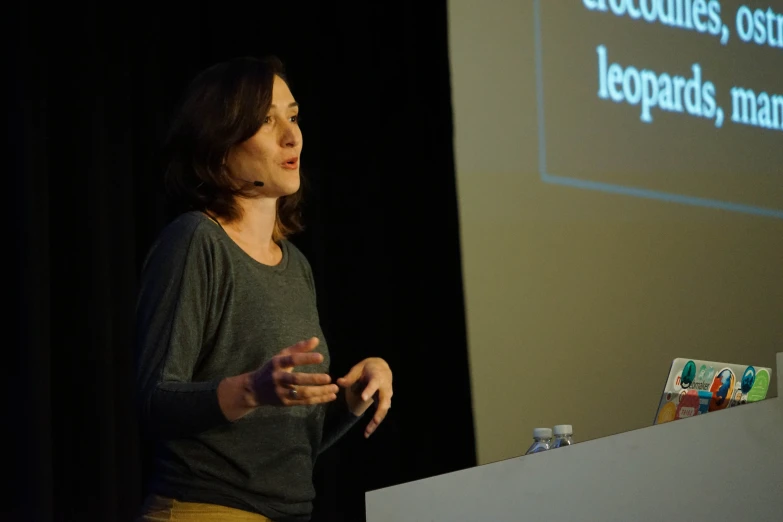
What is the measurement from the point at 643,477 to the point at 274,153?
40.8 inches

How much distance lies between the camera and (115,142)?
8.76ft

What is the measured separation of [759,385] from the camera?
174cm

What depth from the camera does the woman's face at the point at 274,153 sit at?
178 cm

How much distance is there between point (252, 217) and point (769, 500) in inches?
38.4

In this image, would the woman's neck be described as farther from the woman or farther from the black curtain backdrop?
the black curtain backdrop

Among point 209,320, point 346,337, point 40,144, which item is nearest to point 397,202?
point 346,337

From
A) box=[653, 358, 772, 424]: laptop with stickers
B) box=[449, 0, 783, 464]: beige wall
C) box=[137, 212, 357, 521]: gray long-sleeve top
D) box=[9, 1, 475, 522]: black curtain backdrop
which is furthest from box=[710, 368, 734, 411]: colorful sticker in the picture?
box=[9, 1, 475, 522]: black curtain backdrop

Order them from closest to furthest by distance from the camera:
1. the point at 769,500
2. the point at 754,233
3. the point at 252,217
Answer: the point at 769,500 < the point at 252,217 < the point at 754,233

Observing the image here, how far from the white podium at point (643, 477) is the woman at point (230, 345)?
0.32m

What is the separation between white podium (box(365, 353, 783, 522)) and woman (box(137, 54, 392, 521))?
0.32m

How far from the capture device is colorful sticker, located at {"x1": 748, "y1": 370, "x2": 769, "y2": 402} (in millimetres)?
1733

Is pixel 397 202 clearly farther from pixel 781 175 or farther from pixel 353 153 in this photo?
pixel 781 175

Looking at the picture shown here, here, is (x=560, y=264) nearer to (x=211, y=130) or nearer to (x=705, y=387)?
(x=705, y=387)

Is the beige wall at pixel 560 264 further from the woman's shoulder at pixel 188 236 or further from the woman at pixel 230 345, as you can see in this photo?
the woman's shoulder at pixel 188 236
